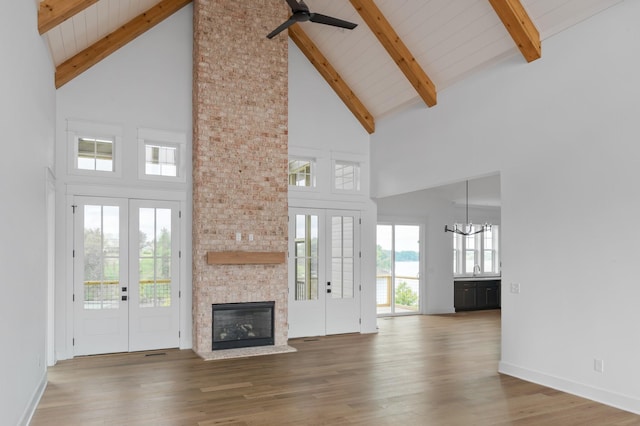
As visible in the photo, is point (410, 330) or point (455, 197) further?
point (455, 197)

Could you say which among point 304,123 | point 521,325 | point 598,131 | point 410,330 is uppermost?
point 304,123

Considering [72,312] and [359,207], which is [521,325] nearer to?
[359,207]

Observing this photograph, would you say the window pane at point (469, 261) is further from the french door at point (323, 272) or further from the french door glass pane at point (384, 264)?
the french door at point (323, 272)

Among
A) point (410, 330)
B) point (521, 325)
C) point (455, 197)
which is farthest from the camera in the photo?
point (455, 197)

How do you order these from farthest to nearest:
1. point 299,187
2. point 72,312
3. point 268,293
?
point 299,187
point 268,293
point 72,312

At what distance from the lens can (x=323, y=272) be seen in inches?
348

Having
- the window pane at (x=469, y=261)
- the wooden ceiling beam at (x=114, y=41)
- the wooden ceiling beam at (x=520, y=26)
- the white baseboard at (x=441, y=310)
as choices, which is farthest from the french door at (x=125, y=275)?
the window pane at (x=469, y=261)

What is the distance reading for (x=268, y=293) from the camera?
7.78 metres

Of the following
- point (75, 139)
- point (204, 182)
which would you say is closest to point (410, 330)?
point (204, 182)

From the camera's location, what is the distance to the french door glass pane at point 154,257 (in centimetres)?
742

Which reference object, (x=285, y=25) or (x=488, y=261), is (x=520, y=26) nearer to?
(x=285, y=25)

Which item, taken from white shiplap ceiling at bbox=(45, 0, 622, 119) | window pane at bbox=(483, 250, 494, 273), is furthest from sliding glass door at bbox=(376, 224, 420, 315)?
white shiplap ceiling at bbox=(45, 0, 622, 119)

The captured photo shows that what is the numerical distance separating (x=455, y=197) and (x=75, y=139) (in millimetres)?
8331

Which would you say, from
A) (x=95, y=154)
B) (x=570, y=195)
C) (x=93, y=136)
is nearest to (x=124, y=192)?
(x=95, y=154)
